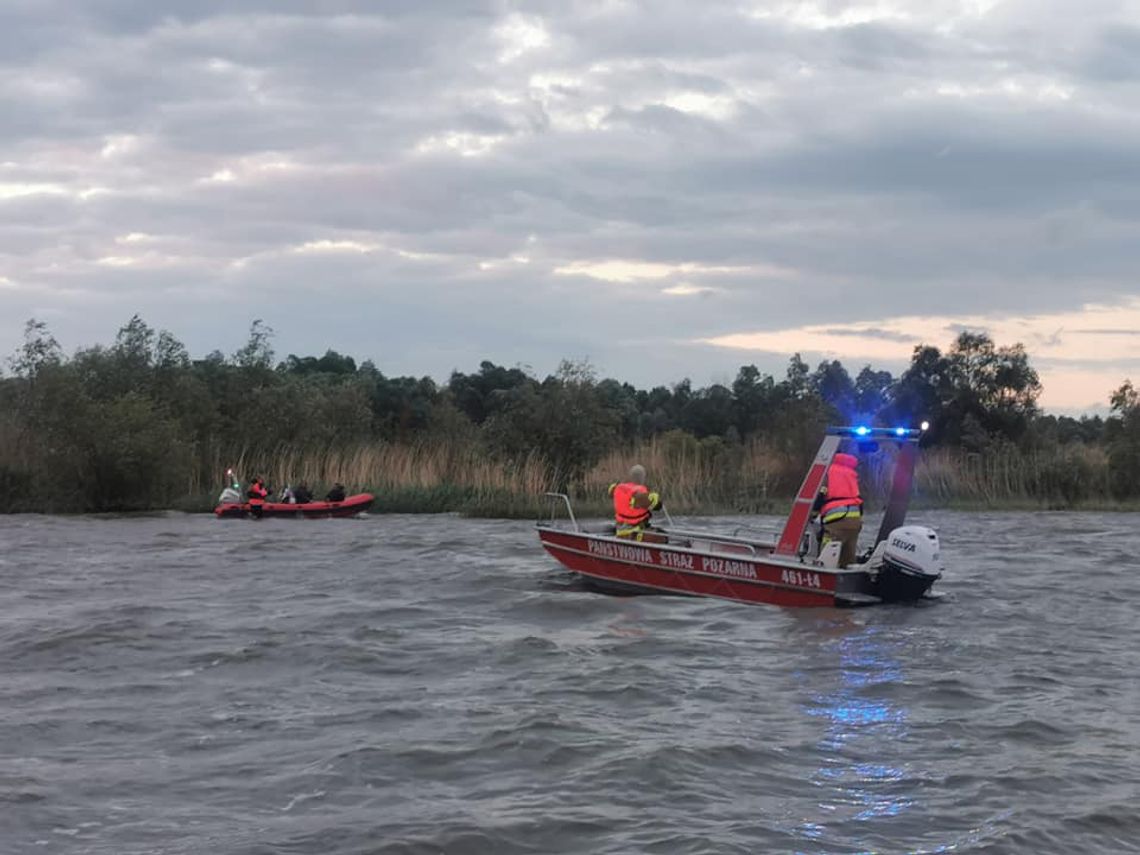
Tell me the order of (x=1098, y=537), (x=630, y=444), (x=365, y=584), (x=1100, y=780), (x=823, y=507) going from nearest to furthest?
(x=1100, y=780)
(x=823, y=507)
(x=365, y=584)
(x=1098, y=537)
(x=630, y=444)

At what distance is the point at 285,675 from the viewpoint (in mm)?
12438

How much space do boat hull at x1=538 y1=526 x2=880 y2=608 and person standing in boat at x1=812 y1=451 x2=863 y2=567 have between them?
1.71ft

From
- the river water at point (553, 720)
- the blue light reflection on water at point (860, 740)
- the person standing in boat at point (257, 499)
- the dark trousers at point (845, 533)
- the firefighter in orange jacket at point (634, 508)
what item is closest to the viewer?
the river water at point (553, 720)

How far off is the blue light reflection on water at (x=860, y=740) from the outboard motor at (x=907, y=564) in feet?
6.56

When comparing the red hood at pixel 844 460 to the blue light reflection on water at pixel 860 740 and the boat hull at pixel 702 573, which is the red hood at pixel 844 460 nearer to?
the boat hull at pixel 702 573

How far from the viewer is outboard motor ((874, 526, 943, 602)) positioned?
52.6 ft

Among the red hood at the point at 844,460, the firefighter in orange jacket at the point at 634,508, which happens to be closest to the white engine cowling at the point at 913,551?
the red hood at the point at 844,460

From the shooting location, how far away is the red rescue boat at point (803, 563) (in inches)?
632

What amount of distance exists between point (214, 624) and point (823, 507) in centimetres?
752

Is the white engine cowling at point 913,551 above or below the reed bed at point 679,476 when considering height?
below

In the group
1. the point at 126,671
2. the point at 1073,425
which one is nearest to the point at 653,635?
the point at 126,671

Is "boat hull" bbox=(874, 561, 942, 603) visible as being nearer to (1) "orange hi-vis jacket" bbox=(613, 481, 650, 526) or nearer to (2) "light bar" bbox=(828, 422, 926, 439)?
(2) "light bar" bbox=(828, 422, 926, 439)

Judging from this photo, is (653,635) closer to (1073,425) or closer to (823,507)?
(823,507)

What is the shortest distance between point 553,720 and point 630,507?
8244 mm
